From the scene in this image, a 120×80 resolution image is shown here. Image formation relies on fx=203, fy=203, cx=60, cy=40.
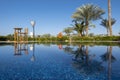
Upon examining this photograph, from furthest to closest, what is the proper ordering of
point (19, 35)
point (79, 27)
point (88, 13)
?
point (88, 13)
point (79, 27)
point (19, 35)

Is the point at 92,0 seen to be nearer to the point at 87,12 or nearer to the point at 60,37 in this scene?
the point at 87,12

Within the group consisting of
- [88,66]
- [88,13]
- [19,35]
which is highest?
[88,13]

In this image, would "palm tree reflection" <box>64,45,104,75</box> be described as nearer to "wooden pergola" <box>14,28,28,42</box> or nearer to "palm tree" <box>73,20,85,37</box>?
"wooden pergola" <box>14,28,28,42</box>

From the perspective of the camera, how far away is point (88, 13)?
119ft

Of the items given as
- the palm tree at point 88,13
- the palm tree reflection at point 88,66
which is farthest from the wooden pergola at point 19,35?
the palm tree reflection at point 88,66

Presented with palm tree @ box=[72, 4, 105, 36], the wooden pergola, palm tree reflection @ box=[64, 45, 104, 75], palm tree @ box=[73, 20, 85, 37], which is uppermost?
palm tree @ box=[72, 4, 105, 36]

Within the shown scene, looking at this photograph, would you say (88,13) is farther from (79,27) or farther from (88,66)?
(88,66)

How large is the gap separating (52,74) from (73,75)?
531mm

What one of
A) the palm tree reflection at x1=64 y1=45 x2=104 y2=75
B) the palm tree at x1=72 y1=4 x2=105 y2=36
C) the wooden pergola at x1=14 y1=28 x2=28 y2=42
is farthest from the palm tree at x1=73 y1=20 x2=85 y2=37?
the palm tree reflection at x1=64 y1=45 x2=104 y2=75

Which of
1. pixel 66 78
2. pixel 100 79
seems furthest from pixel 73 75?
pixel 100 79

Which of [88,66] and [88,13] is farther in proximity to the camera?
[88,13]

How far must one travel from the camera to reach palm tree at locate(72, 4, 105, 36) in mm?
36469

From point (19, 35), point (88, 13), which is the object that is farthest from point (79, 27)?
point (19, 35)

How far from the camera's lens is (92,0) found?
35406mm
